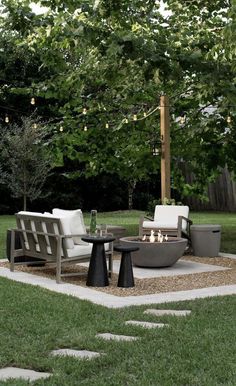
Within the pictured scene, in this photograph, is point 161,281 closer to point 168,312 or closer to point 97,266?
point 97,266

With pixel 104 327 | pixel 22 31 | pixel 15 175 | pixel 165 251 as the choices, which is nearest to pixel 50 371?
pixel 104 327

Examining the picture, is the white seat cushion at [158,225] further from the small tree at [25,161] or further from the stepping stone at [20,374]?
the small tree at [25,161]

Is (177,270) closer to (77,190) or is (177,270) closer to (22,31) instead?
(22,31)

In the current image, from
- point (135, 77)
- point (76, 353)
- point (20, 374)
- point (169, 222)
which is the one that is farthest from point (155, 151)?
point (20, 374)

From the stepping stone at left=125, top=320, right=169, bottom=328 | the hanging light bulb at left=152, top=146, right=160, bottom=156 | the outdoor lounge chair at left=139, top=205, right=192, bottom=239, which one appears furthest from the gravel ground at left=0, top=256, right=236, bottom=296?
the hanging light bulb at left=152, top=146, right=160, bottom=156

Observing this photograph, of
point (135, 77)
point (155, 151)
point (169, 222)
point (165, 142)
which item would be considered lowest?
point (169, 222)

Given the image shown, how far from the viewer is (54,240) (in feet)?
26.6

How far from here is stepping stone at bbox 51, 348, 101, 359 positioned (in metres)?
4.48

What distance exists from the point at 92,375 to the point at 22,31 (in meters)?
6.85

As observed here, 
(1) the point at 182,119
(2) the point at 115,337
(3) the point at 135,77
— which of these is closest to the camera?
(2) the point at 115,337

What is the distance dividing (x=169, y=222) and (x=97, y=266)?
11.6 feet

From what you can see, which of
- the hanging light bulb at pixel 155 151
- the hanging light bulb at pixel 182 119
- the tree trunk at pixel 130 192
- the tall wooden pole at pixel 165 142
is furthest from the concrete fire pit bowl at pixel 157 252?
the tree trunk at pixel 130 192

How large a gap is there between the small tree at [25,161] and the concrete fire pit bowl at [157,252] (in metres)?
11.9

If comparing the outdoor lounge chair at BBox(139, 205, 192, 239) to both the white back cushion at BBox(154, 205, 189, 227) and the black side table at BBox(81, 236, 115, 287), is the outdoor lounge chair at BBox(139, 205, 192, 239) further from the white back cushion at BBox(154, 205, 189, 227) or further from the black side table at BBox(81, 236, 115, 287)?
the black side table at BBox(81, 236, 115, 287)
